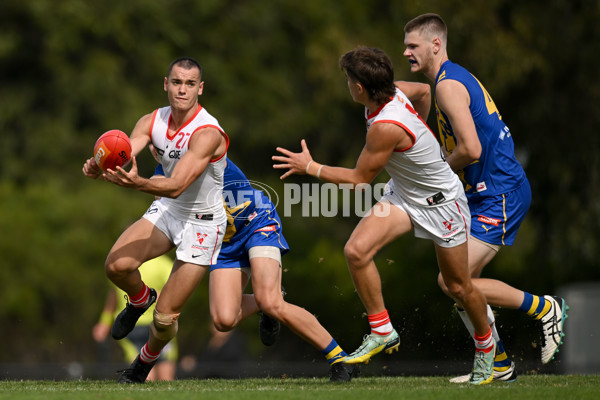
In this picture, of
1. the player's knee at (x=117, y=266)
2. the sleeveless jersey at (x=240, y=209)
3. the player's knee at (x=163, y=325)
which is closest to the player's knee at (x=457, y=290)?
the sleeveless jersey at (x=240, y=209)

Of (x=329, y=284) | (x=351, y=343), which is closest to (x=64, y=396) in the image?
(x=351, y=343)

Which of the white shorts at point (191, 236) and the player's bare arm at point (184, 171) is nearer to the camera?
the player's bare arm at point (184, 171)

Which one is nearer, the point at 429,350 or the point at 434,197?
the point at 434,197

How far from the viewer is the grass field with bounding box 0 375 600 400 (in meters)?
6.24

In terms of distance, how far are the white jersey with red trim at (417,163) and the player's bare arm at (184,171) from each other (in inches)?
47.0

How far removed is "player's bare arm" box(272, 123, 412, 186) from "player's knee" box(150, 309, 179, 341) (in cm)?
159

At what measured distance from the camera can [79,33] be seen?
74.6 feet

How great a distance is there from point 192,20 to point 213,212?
17452 millimetres

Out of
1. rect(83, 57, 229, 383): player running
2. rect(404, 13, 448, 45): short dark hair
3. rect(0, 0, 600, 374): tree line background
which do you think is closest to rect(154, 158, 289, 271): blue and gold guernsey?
rect(83, 57, 229, 383): player running

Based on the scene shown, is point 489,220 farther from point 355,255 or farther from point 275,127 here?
point 275,127

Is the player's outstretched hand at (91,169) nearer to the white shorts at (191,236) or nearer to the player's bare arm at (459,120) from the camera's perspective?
the white shorts at (191,236)

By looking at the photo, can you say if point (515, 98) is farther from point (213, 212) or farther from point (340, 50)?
point (213, 212)

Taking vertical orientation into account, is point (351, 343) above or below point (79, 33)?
below

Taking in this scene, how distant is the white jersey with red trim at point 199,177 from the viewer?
7.10 meters
